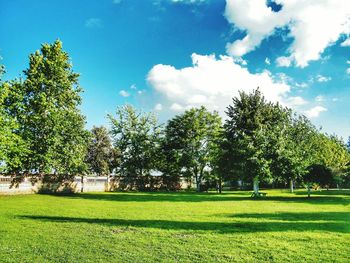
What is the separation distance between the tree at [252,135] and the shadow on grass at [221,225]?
19936mm

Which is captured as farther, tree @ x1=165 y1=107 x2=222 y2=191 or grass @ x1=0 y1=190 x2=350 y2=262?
tree @ x1=165 y1=107 x2=222 y2=191

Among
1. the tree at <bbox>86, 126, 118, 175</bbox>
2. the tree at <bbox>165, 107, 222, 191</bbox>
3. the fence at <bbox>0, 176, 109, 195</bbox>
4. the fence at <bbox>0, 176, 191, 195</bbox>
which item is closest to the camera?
the fence at <bbox>0, 176, 109, 195</bbox>

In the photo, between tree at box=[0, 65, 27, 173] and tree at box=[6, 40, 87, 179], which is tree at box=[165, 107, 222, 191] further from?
tree at box=[0, 65, 27, 173]

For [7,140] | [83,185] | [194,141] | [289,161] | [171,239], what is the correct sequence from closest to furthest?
[171,239]
[7,140]
[289,161]
[83,185]
[194,141]

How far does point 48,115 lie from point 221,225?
93.5 feet

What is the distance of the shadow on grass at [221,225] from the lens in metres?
12.7

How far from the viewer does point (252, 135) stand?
3791cm

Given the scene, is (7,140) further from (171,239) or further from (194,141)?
(194,141)

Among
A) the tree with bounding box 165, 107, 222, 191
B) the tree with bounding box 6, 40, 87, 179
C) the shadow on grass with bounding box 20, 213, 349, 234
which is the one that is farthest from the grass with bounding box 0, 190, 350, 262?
the tree with bounding box 165, 107, 222, 191

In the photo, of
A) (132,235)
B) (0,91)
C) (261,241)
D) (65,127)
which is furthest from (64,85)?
(261,241)

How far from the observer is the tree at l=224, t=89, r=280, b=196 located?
34.5 meters

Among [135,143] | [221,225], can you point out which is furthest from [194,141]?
[221,225]

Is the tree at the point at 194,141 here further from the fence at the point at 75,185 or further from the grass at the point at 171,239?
the grass at the point at 171,239

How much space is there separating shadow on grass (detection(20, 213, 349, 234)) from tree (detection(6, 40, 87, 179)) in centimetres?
2159
